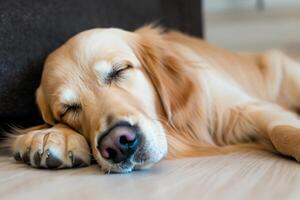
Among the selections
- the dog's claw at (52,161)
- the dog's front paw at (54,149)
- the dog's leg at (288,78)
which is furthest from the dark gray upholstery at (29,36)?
the dog's leg at (288,78)

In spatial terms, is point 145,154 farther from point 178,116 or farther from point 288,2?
point 288,2

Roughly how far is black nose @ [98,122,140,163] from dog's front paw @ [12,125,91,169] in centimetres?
16

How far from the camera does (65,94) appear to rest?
1.58 metres

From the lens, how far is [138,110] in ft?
4.87

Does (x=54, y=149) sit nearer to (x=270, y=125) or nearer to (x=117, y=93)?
(x=117, y=93)

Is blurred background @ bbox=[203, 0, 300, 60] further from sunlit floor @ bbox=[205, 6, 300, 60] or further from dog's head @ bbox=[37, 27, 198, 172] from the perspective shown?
dog's head @ bbox=[37, 27, 198, 172]

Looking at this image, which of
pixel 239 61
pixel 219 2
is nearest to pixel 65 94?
pixel 239 61

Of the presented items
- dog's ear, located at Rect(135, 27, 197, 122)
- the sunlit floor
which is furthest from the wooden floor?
the sunlit floor

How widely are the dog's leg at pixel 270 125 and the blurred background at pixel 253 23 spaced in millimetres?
2315

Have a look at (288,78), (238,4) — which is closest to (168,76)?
(288,78)

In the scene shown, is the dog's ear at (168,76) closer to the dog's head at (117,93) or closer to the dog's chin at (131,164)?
the dog's head at (117,93)

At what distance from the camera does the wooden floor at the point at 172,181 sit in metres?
1.15

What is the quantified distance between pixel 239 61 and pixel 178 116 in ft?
2.18

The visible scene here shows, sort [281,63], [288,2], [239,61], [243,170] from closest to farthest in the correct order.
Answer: [243,170] < [239,61] < [281,63] < [288,2]
